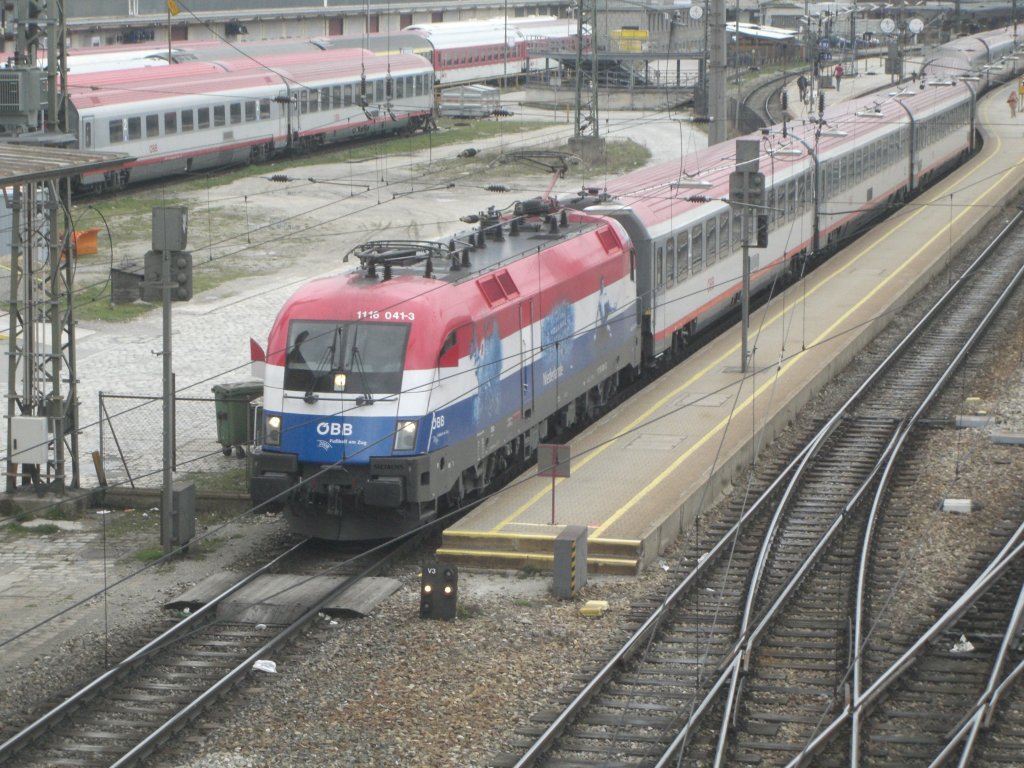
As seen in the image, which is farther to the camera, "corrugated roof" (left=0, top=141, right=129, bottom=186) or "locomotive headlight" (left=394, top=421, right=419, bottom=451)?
"locomotive headlight" (left=394, top=421, right=419, bottom=451)

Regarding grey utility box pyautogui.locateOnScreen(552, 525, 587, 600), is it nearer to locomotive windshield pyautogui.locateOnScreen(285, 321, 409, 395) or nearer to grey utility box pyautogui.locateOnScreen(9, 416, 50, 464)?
locomotive windshield pyautogui.locateOnScreen(285, 321, 409, 395)

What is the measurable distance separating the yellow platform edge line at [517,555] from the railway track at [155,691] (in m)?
1.24

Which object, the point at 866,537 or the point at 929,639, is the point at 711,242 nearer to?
the point at 866,537

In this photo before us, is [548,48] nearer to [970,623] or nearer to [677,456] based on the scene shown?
[677,456]

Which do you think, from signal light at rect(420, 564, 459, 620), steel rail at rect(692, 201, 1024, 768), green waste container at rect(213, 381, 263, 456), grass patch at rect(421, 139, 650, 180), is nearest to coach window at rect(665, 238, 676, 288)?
steel rail at rect(692, 201, 1024, 768)

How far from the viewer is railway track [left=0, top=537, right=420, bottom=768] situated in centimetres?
1531

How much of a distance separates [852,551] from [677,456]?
12.4 ft

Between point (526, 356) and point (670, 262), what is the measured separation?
702 centimetres

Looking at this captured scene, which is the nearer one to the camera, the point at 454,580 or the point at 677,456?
the point at 454,580

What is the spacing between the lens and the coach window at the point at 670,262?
2958 cm

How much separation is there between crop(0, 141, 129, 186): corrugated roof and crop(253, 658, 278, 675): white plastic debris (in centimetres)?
516

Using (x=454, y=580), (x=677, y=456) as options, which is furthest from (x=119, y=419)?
(x=454, y=580)

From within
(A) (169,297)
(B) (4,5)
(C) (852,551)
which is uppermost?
(B) (4,5)

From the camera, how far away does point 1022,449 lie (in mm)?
26250
